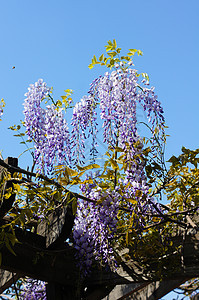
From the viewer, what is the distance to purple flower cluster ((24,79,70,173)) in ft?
7.35

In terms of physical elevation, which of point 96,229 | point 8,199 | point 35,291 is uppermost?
point 8,199

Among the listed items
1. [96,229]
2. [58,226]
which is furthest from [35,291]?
[96,229]

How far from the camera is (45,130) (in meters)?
2.34

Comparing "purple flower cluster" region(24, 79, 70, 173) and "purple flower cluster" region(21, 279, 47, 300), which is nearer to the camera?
"purple flower cluster" region(24, 79, 70, 173)

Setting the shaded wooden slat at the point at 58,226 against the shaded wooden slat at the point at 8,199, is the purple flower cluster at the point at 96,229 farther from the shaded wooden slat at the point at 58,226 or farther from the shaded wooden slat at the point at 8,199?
the shaded wooden slat at the point at 8,199

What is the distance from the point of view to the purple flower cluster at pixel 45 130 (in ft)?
7.35

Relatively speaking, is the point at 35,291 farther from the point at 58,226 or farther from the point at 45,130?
the point at 45,130

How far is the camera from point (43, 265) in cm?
247

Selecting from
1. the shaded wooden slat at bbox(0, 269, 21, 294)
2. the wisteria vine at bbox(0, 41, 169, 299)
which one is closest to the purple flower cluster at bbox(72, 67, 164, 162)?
the wisteria vine at bbox(0, 41, 169, 299)

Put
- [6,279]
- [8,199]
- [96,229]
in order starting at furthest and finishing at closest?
[6,279]
[96,229]
[8,199]

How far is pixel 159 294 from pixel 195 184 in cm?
114

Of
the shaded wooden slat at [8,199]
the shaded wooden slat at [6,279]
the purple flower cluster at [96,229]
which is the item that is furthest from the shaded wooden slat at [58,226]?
the shaded wooden slat at [6,279]

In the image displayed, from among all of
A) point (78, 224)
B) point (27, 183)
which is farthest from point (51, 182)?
point (78, 224)

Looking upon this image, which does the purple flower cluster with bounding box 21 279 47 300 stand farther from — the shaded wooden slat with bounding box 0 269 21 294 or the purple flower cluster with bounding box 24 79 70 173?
the purple flower cluster with bounding box 24 79 70 173
